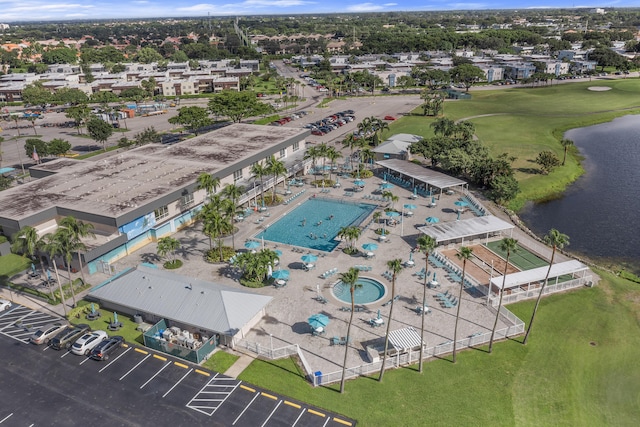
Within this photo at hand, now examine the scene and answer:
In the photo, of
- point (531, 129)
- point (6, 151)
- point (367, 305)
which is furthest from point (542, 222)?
point (6, 151)

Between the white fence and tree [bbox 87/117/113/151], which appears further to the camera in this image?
tree [bbox 87/117/113/151]

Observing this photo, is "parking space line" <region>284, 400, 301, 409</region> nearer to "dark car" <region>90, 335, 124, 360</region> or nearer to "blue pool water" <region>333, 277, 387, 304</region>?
"blue pool water" <region>333, 277, 387, 304</region>

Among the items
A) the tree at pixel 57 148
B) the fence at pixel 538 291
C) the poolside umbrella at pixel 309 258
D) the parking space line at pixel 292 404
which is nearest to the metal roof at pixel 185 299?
the parking space line at pixel 292 404

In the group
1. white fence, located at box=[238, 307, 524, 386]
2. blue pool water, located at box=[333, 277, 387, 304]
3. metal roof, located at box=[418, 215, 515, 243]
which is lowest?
blue pool water, located at box=[333, 277, 387, 304]

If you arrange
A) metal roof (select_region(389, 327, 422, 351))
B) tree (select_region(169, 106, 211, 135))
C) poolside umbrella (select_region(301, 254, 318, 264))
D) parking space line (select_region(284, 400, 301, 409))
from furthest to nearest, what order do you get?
tree (select_region(169, 106, 211, 135))
poolside umbrella (select_region(301, 254, 318, 264))
metal roof (select_region(389, 327, 422, 351))
parking space line (select_region(284, 400, 301, 409))

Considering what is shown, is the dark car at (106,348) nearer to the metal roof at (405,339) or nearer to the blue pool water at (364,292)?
the blue pool water at (364,292)

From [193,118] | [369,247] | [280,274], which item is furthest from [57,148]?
[369,247]

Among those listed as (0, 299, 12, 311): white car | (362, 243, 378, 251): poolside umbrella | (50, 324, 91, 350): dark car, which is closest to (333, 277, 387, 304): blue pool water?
(362, 243, 378, 251): poolside umbrella
